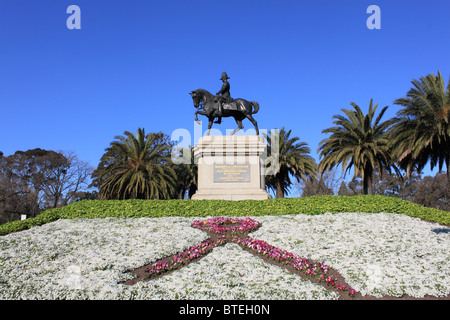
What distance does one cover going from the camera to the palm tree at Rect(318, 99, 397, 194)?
30.1 meters

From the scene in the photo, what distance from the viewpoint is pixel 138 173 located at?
31078 mm

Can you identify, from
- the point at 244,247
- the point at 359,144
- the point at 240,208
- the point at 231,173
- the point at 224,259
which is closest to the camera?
the point at 224,259

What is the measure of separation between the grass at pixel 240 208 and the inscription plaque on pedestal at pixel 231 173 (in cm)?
264

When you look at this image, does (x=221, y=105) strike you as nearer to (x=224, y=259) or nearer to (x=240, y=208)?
(x=240, y=208)

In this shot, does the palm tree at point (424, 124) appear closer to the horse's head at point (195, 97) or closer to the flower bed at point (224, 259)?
the flower bed at point (224, 259)

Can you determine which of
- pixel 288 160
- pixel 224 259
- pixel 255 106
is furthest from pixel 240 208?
pixel 288 160

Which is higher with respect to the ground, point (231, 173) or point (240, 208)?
point (231, 173)

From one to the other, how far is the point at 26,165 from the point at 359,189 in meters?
59.2

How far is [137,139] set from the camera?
32.9 m

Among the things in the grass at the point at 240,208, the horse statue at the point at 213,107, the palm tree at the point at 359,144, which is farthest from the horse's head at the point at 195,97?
the palm tree at the point at 359,144

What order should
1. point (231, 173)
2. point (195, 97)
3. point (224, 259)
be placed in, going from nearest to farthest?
point (224, 259)
point (231, 173)
point (195, 97)

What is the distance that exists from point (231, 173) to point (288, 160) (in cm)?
1798

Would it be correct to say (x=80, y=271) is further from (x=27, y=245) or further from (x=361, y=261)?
(x=361, y=261)

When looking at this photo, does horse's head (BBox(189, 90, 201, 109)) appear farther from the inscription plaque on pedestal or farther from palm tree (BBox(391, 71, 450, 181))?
palm tree (BBox(391, 71, 450, 181))
